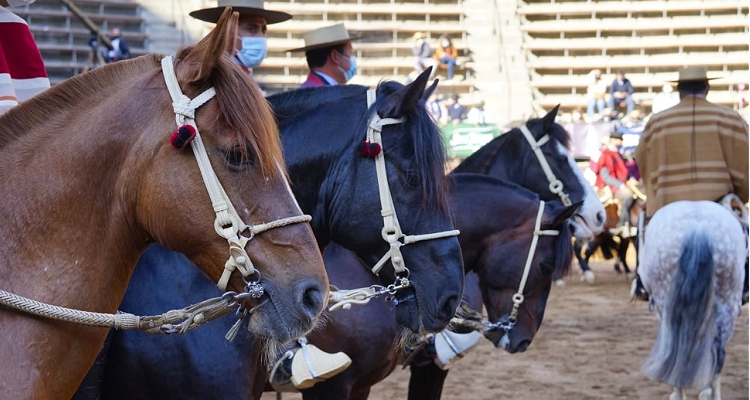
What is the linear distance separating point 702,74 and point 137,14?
16.8 m

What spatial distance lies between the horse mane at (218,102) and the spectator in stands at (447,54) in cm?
1991

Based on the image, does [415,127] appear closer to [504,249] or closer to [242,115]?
[242,115]

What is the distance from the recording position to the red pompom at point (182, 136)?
6.48ft

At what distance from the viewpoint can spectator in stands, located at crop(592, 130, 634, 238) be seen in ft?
45.7

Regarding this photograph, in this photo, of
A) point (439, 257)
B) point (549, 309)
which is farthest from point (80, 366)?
point (549, 309)

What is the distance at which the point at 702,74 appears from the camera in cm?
623

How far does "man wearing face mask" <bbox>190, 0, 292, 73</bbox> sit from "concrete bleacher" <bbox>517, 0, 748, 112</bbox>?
19.2m

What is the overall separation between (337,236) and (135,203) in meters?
1.05

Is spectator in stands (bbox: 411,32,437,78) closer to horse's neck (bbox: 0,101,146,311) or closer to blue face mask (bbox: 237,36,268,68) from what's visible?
blue face mask (bbox: 237,36,268,68)

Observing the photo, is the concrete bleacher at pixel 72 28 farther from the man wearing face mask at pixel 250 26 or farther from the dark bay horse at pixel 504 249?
the dark bay horse at pixel 504 249

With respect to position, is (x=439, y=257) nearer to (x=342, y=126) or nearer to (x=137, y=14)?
(x=342, y=126)

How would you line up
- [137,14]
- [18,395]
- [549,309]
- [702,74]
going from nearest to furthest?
[18,395] < [702,74] < [549,309] < [137,14]


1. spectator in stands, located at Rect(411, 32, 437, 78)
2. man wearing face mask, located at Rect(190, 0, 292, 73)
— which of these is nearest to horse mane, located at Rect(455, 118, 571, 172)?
man wearing face mask, located at Rect(190, 0, 292, 73)

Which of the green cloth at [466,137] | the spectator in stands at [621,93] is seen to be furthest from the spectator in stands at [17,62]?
the spectator in stands at [621,93]
